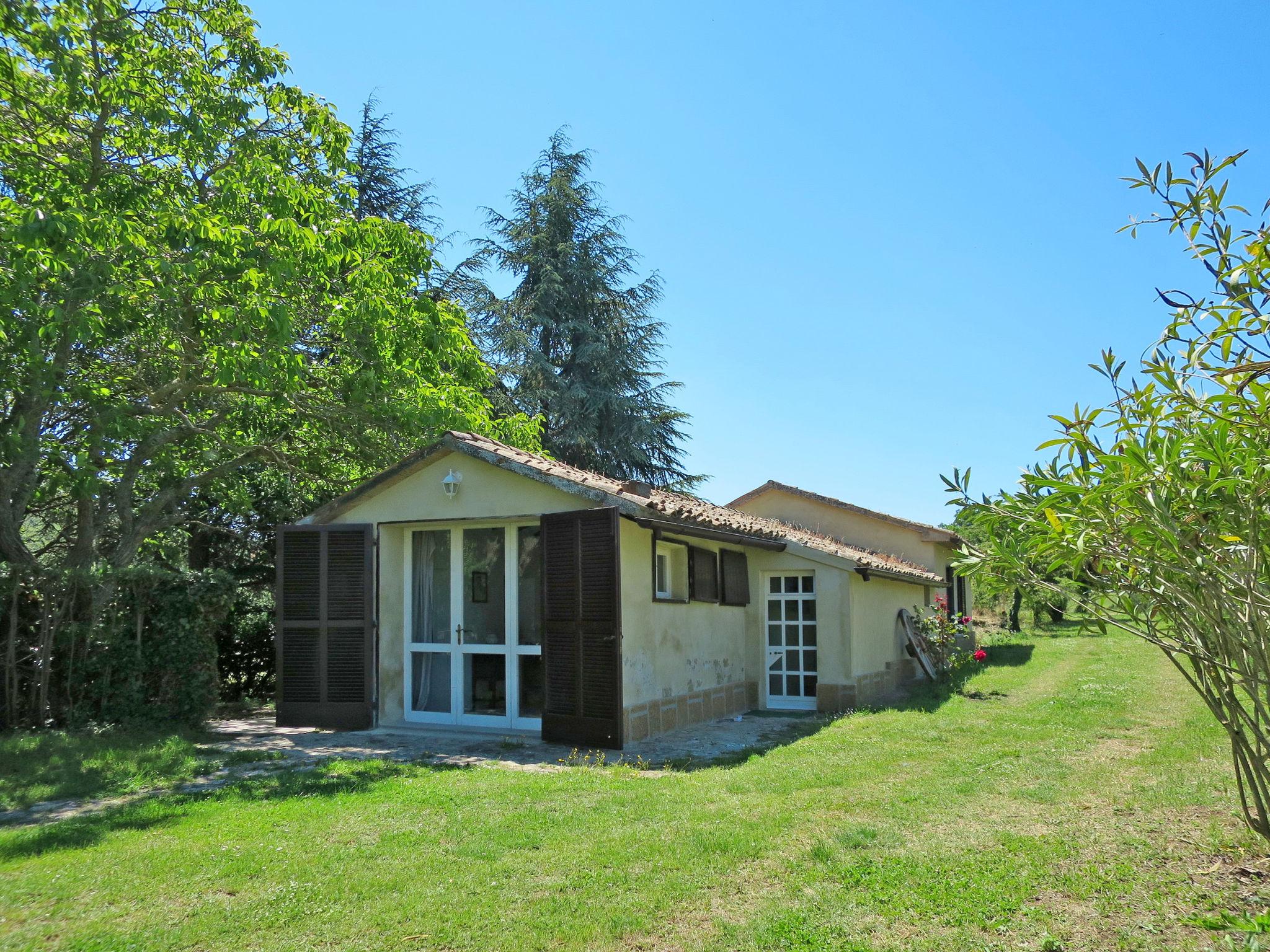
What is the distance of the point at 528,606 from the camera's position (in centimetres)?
1012

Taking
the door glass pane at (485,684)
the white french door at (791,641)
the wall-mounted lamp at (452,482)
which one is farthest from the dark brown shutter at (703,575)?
the wall-mounted lamp at (452,482)

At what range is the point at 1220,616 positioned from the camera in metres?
3.82

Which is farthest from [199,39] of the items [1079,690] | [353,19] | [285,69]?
[1079,690]

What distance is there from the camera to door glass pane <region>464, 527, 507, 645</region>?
10328 millimetres

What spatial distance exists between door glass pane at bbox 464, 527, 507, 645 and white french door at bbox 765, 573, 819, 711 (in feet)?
15.4

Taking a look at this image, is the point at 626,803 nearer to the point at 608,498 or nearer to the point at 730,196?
the point at 608,498

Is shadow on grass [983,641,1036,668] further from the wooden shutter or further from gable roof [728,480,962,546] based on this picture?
the wooden shutter

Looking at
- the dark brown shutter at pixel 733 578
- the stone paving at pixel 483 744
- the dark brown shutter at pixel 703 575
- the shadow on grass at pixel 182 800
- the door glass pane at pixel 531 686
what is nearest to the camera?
the shadow on grass at pixel 182 800

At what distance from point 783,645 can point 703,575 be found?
264 cm

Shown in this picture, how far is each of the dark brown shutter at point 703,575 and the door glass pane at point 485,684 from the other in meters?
2.52

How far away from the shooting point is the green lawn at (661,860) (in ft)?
13.1

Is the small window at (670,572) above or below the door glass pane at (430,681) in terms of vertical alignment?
above

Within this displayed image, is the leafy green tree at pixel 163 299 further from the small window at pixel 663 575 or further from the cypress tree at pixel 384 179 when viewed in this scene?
the cypress tree at pixel 384 179

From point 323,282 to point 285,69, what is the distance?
292 cm
